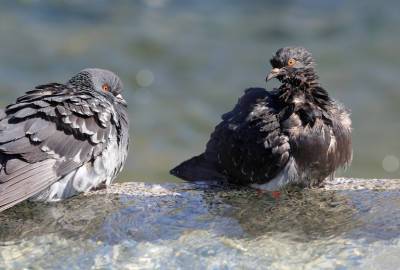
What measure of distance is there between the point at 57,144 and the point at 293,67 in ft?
7.06

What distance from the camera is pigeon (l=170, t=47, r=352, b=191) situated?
23.7 feet

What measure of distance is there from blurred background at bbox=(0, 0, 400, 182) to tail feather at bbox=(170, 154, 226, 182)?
611 cm

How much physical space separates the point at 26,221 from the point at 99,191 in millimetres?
946

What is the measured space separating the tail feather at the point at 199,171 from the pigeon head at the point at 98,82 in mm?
913

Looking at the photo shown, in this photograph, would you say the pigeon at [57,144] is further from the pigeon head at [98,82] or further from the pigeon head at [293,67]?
the pigeon head at [293,67]

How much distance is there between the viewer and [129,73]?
53.1 ft

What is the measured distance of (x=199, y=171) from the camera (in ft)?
26.4

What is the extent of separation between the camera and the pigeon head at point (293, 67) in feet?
24.6

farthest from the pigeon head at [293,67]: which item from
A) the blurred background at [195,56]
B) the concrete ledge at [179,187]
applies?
the blurred background at [195,56]

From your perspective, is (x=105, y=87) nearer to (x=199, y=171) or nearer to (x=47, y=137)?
(x=199, y=171)

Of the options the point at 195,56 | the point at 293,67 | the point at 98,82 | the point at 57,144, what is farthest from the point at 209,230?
the point at 195,56

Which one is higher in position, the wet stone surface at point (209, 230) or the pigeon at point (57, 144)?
the pigeon at point (57, 144)

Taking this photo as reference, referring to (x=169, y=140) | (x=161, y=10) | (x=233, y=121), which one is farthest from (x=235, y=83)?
(x=233, y=121)

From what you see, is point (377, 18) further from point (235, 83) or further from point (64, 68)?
point (64, 68)
